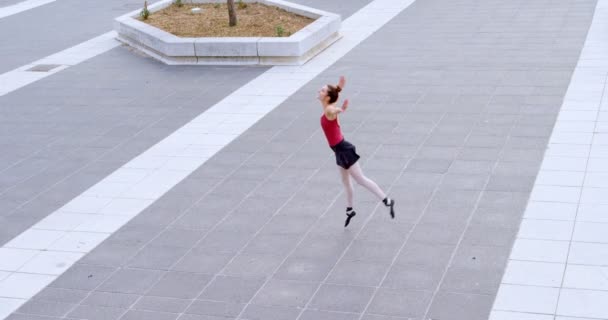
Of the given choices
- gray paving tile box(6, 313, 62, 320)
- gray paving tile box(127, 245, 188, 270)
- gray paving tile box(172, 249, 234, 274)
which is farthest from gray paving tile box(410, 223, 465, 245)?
gray paving tile box(6, 313, 62, 320)

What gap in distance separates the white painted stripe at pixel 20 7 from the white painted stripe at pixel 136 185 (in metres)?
11.3

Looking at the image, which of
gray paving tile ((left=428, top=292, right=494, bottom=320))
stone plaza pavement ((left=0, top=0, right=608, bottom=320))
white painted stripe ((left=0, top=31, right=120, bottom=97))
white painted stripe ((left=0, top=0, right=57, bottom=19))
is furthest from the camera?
white painted stripe ((left=0, top=0, right=57, bottom=19))

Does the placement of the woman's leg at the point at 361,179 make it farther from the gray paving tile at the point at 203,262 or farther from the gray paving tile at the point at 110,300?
the gray paving tile at the point at 110,300

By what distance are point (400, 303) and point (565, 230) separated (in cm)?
222

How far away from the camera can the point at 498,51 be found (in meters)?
16.4

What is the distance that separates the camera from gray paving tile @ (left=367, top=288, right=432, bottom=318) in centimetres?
760

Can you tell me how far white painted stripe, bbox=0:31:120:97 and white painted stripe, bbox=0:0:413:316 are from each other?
455 centimetres

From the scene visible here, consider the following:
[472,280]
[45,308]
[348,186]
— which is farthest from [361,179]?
[45,308]

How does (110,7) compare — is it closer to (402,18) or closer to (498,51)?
(402,18)

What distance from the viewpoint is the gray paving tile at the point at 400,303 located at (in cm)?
760

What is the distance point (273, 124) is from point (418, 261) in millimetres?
5068

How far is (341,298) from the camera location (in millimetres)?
7918

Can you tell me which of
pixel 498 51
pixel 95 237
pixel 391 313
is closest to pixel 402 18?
pixel 498 51

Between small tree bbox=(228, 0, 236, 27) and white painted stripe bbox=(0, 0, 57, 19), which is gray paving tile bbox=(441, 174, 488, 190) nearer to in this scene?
small tree bbox=(228, 0, 236, 27)
